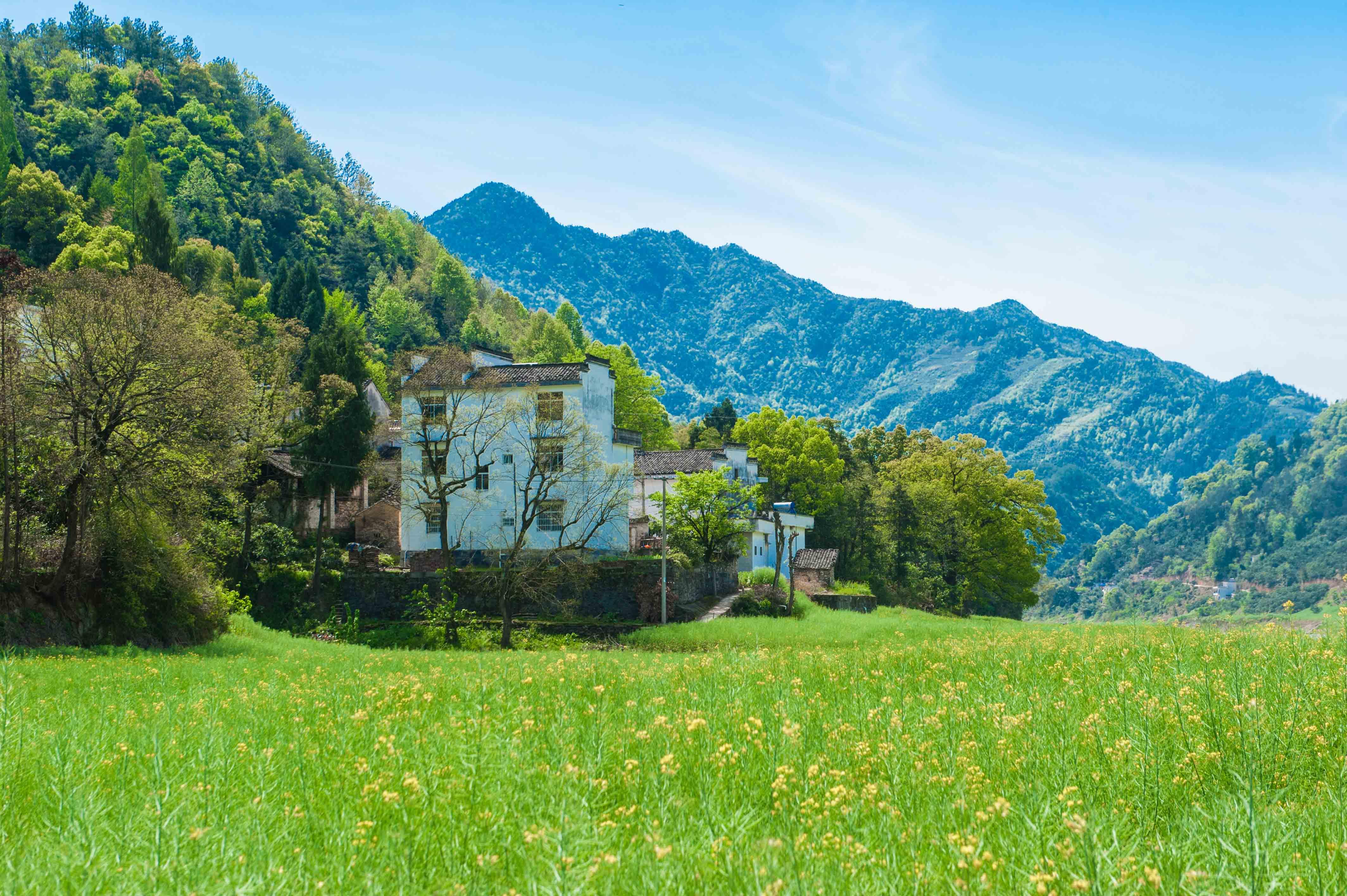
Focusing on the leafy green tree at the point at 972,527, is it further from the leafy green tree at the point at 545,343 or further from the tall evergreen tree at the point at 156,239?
the tall evergreen tree at the point at 156,239

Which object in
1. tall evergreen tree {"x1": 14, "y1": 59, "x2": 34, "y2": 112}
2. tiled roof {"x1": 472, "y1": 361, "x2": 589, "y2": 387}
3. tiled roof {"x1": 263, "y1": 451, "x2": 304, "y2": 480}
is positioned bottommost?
tiled roof {"x1": 263, "y1": 451, "x2": 304, "y2": 480}

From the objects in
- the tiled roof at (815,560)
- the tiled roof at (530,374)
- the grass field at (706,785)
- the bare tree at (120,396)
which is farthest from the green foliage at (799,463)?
the grass field at (706,785)

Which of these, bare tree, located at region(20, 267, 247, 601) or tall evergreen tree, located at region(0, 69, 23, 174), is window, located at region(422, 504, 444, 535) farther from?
tall evergreen tree, located at region(0, 69, 23, 174)

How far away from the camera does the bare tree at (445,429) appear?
139ft

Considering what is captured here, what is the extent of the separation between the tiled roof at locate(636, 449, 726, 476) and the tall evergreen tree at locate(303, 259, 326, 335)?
3209cm

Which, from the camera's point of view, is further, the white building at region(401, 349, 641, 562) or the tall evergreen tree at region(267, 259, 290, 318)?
the tall evergreen tree at region(267, 259, 290, 318)

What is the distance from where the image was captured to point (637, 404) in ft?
247

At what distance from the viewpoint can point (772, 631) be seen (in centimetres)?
3619

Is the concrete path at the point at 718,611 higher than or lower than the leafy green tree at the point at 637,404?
lower

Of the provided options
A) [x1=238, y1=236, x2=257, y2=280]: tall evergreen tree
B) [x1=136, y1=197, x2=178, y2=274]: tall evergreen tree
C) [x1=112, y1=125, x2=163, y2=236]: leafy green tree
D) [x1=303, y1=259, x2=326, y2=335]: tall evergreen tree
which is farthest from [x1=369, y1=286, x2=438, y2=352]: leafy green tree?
[x1=136, y1=197, x2=178, y2=274]: tall evergreen tree

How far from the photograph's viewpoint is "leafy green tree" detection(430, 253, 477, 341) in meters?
120

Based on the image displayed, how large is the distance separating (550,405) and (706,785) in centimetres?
4211

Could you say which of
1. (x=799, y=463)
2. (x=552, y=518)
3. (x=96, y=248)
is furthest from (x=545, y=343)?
(x=552, y=518)

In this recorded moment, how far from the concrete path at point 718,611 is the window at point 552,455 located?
9.27m
